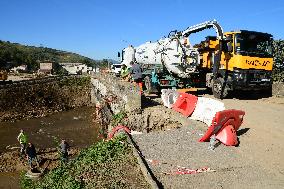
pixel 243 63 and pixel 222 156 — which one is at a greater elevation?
pixel 243 63

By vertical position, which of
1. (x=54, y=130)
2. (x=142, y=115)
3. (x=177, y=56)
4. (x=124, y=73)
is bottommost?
(x=54, y=130)

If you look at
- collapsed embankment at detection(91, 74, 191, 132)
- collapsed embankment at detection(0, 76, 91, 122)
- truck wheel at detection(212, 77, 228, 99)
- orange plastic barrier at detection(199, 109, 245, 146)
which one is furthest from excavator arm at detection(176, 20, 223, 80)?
collapsed embankment at detection(0, 76, 91, 122)

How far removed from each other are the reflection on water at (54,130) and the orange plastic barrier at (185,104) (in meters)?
7.87

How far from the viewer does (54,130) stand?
2381 centimetres

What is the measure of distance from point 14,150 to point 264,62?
47.2 feet

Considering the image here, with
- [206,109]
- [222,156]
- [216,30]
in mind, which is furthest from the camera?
[216,30]

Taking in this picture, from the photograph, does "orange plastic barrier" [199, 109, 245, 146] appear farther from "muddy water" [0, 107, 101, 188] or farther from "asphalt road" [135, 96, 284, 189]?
"muddy water" [0, 107, 101, 188]

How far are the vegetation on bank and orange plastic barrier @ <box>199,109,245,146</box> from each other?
8.43 ft

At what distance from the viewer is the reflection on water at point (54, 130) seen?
20422 mm

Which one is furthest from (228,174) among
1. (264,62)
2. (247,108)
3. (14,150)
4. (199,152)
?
(14,150)

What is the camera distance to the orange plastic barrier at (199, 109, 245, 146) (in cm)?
965

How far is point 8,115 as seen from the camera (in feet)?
92.6

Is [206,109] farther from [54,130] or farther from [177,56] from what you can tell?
[54,130]

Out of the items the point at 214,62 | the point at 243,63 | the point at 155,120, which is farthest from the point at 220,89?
the point at 155,120
